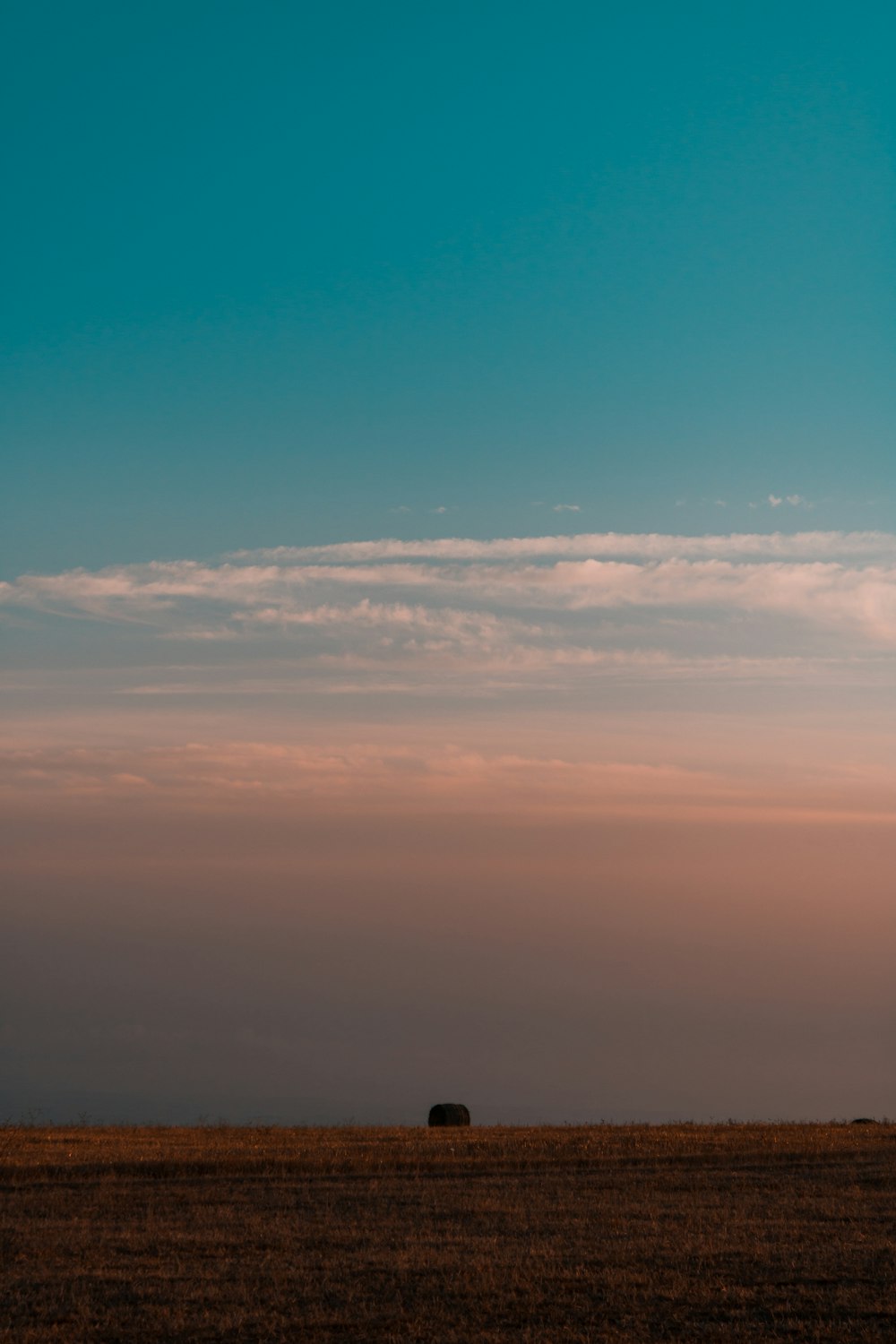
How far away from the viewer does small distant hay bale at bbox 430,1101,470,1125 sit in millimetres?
42344

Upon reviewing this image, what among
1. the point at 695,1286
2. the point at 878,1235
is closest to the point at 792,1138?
the point at 878,1235

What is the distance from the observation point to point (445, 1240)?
18.7 meters

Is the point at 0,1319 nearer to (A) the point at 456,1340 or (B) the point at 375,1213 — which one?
(A) the point at 456,1340

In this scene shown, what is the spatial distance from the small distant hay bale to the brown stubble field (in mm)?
10242

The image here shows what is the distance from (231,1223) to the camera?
2011 centimetres

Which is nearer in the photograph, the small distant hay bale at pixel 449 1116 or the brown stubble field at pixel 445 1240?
the brown stubble field at pixel 445 1240

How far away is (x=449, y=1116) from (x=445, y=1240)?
24.6 m

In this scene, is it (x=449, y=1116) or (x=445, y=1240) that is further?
(x=449, y=1116)

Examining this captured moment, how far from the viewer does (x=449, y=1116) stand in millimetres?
42531

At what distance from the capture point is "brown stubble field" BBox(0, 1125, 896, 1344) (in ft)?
45.3

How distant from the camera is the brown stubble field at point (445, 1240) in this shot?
13.8m

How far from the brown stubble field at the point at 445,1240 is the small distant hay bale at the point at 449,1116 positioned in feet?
33.6

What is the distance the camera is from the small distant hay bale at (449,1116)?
4234cm

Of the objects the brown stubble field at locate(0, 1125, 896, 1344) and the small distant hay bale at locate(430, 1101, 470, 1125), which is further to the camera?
the small distant hay bale at locate(430, 1101, 470, 1125)
